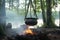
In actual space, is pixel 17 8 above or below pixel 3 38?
above

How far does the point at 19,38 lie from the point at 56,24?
349 cm

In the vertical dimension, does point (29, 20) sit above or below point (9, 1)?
below

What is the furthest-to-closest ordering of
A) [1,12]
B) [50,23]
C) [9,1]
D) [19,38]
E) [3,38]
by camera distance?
[50,23] < [9,1] < [1,12] < [3,38] < [19,38]

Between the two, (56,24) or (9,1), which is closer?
(9,1)

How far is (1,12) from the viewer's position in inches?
217

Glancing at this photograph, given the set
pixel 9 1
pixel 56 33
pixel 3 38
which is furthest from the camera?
pixel 9 1

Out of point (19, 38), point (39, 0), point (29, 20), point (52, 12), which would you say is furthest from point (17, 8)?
point (19, 38)

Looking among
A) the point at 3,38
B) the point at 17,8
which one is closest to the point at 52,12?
the point at 17,8

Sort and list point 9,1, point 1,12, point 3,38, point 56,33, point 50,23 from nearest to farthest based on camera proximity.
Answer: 1. point 3,38
2. point 1,12
3. point 56,33
4. point 9,1
5. point 50,23

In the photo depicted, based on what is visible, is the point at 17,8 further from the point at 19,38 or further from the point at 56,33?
the point at 19,38

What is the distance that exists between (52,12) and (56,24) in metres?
0.55

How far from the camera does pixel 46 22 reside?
24.3ft

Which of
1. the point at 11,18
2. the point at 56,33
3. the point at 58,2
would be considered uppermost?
the point at 58,2

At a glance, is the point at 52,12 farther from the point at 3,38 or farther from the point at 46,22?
the point at 3,38
